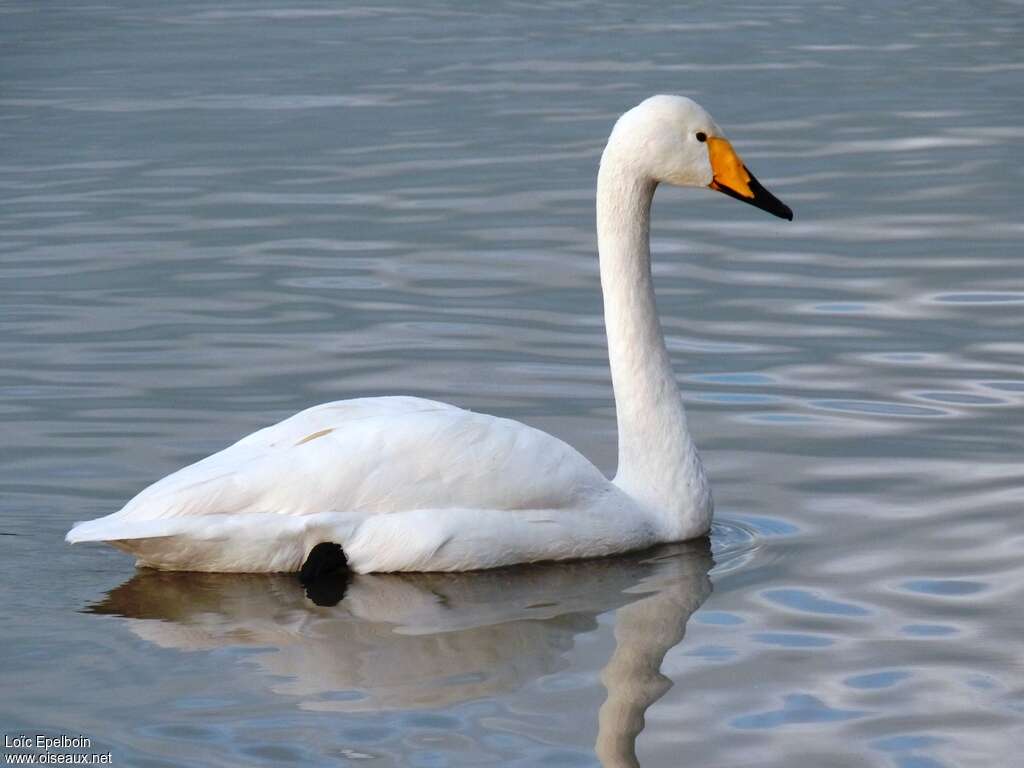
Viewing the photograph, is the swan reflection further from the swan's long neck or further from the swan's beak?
the swan's beak

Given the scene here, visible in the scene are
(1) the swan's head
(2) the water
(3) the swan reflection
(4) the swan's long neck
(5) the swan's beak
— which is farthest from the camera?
(5) the swan's beak

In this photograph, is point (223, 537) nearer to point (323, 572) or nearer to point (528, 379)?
point (323, 572)

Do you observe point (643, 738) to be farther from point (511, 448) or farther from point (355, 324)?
point (355, 324)

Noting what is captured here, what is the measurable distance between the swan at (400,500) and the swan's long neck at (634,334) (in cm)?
2

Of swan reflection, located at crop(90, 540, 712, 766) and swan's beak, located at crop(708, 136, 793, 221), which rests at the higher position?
swan's beak, located at crop(708, 136, 793, 221)

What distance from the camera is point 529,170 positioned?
591 inches

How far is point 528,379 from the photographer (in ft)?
31.8

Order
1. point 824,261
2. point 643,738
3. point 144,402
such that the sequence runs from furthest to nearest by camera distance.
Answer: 1. point 824,261
2. point 144,402
3. point 643,738

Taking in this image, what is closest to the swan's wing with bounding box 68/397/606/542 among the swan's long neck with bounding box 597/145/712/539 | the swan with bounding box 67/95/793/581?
the swan with bounding box 67/95/793/581

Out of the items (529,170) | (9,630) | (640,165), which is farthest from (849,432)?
(529,170)

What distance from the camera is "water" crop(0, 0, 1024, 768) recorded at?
6102mm

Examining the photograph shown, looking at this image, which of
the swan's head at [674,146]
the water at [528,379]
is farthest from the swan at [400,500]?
the swan's head at [674,146]

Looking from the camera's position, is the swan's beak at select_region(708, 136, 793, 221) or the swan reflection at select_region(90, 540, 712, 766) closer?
the swan reflection at select_region(90, 540, 712, 766)

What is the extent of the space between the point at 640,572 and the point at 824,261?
4.97 metres
